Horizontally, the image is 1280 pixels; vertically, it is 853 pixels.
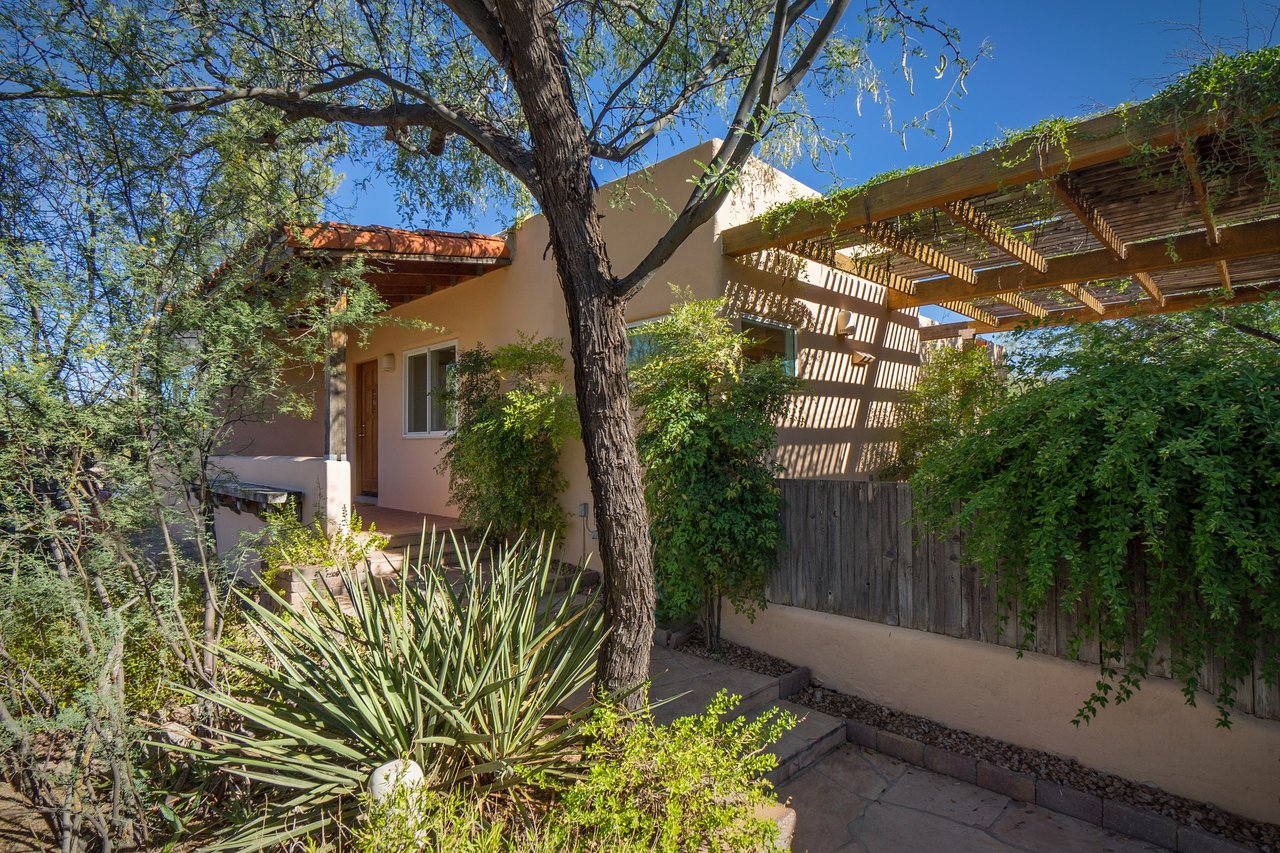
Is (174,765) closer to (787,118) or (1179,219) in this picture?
(787,118)

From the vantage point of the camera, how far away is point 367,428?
33.7 ft

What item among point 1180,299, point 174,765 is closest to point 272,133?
point 174,765

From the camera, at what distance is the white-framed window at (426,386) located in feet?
28.1

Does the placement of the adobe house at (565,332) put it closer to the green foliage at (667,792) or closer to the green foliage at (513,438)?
the green foliage at (513,438)

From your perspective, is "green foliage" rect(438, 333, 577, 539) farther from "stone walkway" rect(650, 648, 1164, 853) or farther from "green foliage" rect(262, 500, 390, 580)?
"stone walkway" rect(650, 648, 1164, 853)

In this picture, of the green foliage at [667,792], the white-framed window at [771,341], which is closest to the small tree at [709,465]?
the white-framed window at [771,341]

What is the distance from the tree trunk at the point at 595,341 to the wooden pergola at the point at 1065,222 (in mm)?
2764

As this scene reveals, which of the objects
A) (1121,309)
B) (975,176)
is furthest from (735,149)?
(1121,309)

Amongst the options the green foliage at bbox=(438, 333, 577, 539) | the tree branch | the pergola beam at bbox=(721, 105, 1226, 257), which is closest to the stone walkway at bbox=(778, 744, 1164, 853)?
the tree branch

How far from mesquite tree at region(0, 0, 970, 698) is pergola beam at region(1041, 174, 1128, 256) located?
1.28 metres

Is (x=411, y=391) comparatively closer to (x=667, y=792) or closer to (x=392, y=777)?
(x=392, y=777)

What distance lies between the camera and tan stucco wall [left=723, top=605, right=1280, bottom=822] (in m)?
3.18

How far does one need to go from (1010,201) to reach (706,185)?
3.67 metres

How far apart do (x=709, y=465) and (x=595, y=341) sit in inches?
88.8
